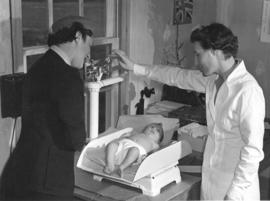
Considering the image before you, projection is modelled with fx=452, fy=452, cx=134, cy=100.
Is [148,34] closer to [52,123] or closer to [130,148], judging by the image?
[130,148]

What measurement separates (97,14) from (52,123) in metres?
1.05

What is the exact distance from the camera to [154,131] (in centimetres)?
237

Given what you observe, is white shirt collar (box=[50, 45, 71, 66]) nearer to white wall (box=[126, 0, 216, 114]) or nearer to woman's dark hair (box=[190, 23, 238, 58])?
woman's dark hair (box=[190, 23, 238, 58])

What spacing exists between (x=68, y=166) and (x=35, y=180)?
148 mm

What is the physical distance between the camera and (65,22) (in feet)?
6.24

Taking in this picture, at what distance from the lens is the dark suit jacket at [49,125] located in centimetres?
180

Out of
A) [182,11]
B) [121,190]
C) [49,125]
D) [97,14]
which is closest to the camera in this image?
[49,125]

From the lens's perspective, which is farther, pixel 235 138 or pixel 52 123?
pixel 235 138

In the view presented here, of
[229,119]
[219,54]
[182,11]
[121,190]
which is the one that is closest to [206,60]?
[219,54]

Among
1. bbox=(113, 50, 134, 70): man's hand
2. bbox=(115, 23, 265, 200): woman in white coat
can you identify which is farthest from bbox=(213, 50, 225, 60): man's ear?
bbox=(113, 50, 134, 70): man's hand

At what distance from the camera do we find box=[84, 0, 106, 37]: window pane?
2.61 m

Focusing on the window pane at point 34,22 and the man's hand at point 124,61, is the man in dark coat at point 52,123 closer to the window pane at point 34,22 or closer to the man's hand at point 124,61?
the window pane at point 34,22

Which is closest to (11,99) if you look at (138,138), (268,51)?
(138,138)

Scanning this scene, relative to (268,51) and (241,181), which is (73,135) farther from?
(268,51)
